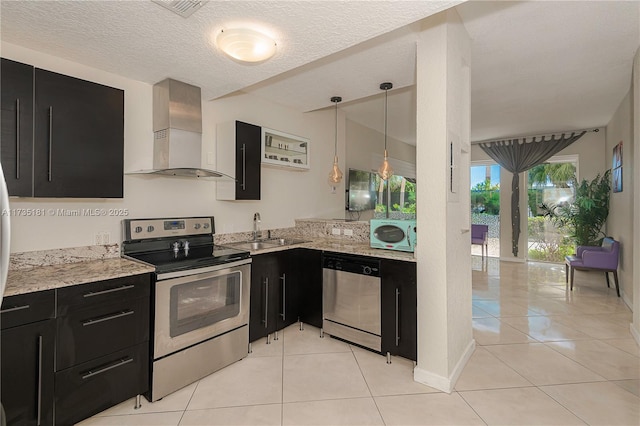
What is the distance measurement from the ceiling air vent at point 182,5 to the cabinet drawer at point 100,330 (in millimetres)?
1727

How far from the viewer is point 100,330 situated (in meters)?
1.78

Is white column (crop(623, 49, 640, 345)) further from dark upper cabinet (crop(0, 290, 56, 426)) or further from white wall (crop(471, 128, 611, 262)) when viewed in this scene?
dark upper cabinet (crop(0, 290, 56, 426))

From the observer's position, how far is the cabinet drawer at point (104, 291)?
165 cm

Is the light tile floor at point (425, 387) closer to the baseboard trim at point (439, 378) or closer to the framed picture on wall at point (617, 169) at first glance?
the baseboard trim at point (439, 378)

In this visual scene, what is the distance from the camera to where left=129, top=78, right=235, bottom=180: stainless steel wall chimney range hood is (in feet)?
8.07

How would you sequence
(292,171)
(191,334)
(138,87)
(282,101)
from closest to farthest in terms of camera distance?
(191,334) < (138,87) < (282,101) < (292,171)

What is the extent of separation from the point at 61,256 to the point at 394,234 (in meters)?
2.53

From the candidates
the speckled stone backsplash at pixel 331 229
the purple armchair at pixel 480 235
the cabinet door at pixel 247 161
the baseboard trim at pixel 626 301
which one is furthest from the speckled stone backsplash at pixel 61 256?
the purple armchair at pixel 480 235

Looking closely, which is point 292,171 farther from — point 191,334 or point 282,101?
point 191,334

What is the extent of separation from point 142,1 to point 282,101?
6.96 feet

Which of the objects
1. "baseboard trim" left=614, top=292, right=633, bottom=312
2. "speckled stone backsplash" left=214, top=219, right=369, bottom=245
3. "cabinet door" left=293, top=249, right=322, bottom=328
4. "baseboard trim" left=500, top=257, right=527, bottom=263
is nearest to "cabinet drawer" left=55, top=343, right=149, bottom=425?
"speckled stone backsplash" left=214, top=219, right=369, bottom=245

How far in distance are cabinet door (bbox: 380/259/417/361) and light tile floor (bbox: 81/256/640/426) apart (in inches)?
7.2

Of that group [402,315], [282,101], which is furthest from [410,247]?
[282,101]

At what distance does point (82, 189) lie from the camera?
2010 mm
